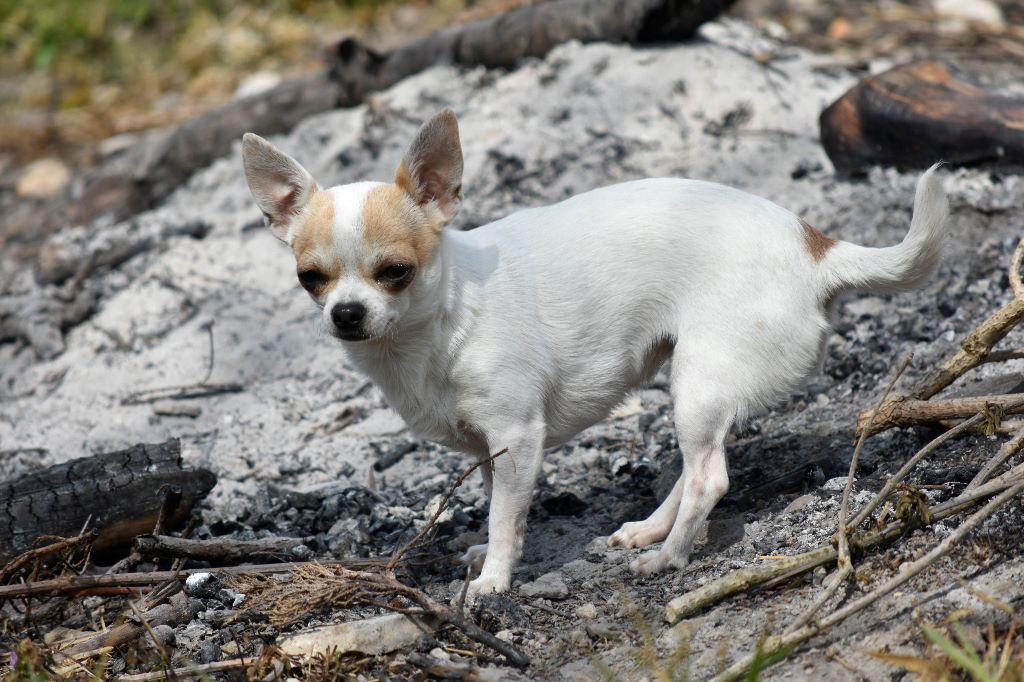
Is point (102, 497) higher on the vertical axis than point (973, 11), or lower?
lower

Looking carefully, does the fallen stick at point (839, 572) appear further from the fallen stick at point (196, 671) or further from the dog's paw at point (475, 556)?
the fallen stick at point (196, 671)

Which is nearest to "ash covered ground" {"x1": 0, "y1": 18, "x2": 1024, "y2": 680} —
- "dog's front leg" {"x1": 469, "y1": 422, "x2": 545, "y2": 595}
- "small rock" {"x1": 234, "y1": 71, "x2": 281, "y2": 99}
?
"dog's front leg" {"x1": 469, "y1": 422, "x2": 545, "y2": 595}

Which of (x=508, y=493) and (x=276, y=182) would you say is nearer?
(x=508, y=493)

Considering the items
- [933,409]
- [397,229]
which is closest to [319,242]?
[397,229]

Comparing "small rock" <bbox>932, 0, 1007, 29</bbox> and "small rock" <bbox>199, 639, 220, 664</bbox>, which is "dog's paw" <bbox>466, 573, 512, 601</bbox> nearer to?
"small rock" <bbox>199, 639, 220, 664</bbox>

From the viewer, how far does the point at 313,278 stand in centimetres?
336

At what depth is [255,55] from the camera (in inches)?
381

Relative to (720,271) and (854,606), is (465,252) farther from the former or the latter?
(854,606)

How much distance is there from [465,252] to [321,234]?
20.5 inches

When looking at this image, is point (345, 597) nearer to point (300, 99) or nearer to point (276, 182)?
point (276, 182)

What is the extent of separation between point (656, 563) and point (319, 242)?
147 centimetres

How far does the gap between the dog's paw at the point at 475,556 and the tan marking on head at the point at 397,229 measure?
1.02m

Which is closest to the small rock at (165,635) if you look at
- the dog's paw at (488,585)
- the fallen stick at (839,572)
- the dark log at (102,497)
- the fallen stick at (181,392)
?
the dark log at (102,497)

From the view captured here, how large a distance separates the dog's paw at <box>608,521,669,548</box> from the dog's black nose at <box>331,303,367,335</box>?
3.95ft
